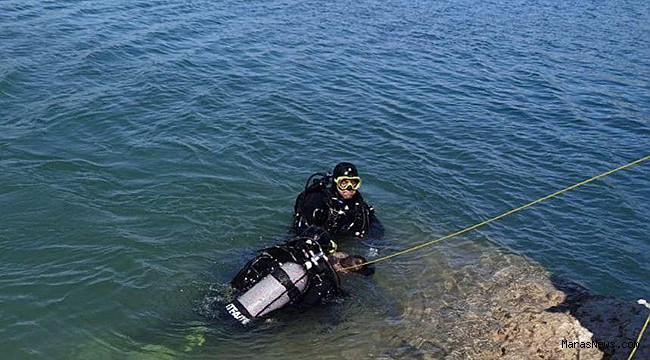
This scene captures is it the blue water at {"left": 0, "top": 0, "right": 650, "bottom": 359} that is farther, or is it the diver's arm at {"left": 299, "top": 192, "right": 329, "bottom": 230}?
the diver's arm at {"left": 299, "top": 192, "right": 329, "bottom": 230}

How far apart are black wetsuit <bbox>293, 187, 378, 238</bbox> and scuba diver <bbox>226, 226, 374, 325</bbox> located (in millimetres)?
1005

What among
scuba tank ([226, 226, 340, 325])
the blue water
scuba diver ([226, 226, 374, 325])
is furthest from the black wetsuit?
scuba tank ([226, 226, 340, 325])

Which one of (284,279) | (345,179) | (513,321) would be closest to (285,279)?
(284,279)

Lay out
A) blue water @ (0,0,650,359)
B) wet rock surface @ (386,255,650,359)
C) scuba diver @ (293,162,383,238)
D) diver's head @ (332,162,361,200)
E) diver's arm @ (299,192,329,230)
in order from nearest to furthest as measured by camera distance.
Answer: wet rock surface @ (386,255,650,359), blue water @ (0,0,650,359), diver's head @ (332,162,361,200), scuba diver @ (293,162,383,238), diver's arm @ (299,192,329,230)

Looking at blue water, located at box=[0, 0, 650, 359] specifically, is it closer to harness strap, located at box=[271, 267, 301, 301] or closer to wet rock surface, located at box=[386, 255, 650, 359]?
wet rock surface, located at box=[386, 255, 650, 359]

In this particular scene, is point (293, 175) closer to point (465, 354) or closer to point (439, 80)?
point (465, 354)

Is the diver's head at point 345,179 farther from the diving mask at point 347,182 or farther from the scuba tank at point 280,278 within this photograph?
the scuba tank at point 280,278

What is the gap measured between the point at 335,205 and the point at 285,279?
79.3 inches

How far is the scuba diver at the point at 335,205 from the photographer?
27.5 feet

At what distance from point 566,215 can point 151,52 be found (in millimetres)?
11829

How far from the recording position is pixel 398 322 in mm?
7699

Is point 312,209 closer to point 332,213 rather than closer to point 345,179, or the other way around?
point 332,213

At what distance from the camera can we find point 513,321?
7.50m

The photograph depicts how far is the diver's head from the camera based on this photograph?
27.1 ft
